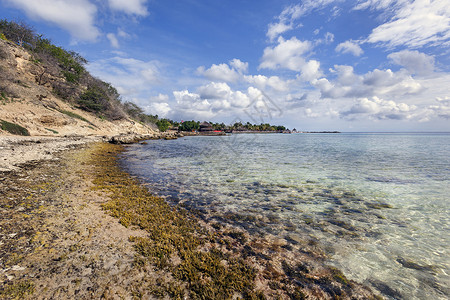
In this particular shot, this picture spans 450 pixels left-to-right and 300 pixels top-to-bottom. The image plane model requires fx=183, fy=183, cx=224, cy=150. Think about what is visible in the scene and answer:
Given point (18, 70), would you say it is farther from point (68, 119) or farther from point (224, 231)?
point (224, 231)

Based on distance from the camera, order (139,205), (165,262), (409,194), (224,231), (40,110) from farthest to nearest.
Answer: (40,110), (409,194), (139,205), (224,231), (165,262)

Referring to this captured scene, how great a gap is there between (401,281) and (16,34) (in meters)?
71.1

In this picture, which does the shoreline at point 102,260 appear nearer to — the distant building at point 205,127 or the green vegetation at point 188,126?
the green vegetation at point 188,126

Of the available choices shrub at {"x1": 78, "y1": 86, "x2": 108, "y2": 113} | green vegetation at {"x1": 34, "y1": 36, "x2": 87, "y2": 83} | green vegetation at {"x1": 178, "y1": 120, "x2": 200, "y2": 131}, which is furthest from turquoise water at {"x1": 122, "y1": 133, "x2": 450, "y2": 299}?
green vegetation at {"x1": 178, "y1": 120, "x2": 200, "y2": 131}

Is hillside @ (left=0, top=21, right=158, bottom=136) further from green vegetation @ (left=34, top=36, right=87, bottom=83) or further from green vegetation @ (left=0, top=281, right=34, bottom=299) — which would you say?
green vegetation @ (left=0, top=281, right=34, bottom=299)

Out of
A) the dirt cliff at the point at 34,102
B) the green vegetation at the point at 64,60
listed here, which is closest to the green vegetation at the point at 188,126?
the green vegetation at the point at 64,60

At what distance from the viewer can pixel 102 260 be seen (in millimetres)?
3994

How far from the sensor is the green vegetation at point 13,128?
69.7ft

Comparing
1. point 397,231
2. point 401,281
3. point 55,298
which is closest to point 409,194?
point 397,231

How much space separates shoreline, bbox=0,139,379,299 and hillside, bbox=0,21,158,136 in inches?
1006

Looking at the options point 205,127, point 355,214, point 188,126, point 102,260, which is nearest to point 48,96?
point 102,260

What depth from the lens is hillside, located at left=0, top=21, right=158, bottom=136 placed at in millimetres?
26583

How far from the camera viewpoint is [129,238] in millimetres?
4938

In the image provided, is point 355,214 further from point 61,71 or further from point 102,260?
point 61,71
